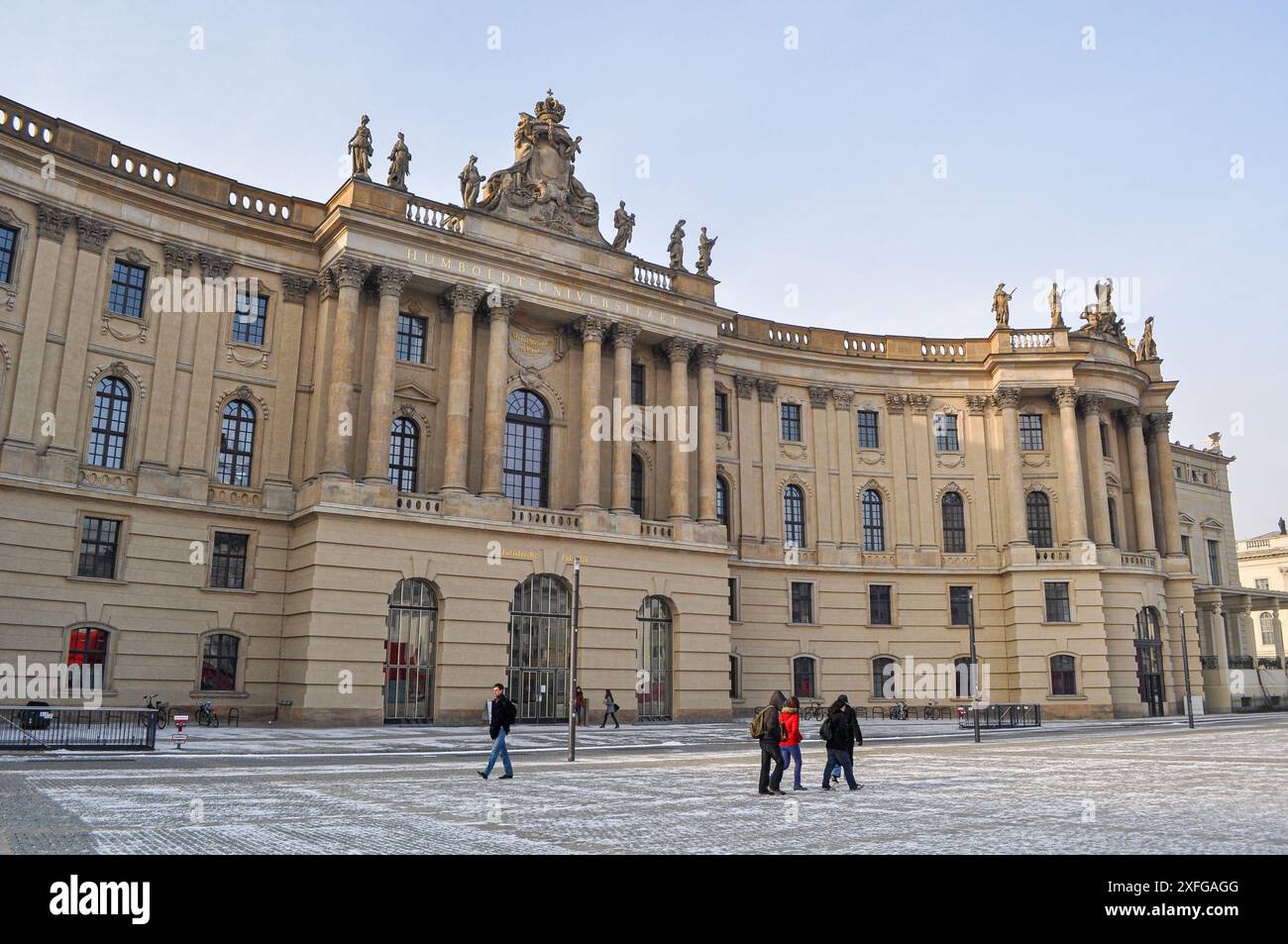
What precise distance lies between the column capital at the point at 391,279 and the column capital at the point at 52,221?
10404 mm

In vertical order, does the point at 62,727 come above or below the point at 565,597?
below

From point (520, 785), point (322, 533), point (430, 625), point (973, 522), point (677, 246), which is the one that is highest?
point (677, 246)

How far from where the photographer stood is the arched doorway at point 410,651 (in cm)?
3575

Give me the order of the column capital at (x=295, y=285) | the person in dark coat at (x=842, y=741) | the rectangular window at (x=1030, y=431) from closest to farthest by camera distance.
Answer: the person in dark coat at (x=842, y=741)
the column capital at (x=295, y=285)
the rectangular window at (x=1030, y=431)

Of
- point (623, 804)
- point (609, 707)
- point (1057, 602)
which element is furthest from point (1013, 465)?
point (623, 804)

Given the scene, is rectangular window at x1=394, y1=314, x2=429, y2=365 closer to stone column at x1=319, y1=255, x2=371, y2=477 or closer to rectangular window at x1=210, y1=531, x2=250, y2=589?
stone column at x1=319, y1=255, x2=371, y2=477

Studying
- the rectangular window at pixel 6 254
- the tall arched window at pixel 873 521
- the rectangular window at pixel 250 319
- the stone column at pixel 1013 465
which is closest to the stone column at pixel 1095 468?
the stone column at pixel 1013 465

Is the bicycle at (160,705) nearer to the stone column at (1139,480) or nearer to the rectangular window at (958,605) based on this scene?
the rectangular window at (958,605)

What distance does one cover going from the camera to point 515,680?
3841 cm
